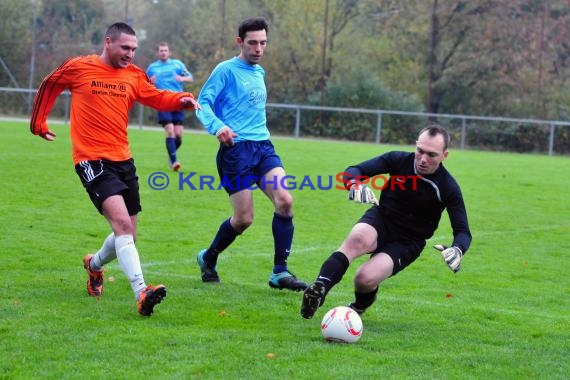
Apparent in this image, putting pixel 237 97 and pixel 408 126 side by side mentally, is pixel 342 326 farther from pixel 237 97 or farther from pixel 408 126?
pixel 408 126

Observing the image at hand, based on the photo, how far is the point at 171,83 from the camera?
18234mm

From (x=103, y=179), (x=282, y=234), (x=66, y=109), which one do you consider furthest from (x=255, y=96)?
(x=66, y=109)

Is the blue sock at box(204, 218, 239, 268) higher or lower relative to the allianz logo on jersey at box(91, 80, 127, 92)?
lower

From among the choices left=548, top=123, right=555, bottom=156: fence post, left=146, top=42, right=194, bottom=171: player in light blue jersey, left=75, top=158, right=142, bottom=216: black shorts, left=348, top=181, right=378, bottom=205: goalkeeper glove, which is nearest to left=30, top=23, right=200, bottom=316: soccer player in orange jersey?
left=75, top=158, right=142, bottom=216: black shorts

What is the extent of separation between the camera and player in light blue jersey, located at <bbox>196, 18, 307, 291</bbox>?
7.72 metres

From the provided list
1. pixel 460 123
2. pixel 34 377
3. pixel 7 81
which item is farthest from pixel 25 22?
pixel 34 377

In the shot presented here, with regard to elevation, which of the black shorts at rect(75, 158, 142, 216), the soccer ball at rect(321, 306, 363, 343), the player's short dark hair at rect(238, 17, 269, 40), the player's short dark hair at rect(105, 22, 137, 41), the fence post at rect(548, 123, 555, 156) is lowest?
the fence post at rect(548, 123, 555, 156)

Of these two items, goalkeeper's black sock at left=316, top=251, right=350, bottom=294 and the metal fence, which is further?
the metal fence

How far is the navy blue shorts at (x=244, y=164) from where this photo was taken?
7762 mm

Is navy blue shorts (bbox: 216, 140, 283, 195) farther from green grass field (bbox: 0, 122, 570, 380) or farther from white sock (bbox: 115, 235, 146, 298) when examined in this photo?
white sock (bbox: 115, 235, 146, 298)

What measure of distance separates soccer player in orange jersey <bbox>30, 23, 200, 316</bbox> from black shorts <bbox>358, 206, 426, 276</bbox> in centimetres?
164

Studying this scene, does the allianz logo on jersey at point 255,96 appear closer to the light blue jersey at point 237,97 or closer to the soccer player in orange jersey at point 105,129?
the light blue jersey at point 237,97

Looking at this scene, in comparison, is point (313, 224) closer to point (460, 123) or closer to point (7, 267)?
point (7, 267)

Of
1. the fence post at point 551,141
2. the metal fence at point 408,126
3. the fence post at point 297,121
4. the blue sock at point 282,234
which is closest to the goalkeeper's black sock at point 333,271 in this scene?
the blue sock at point 282,234
